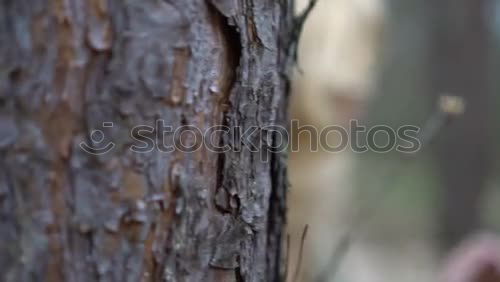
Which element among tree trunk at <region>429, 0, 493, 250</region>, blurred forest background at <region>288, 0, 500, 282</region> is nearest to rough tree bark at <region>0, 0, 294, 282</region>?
blurred forest background at <region>288, 0, 500, 282</region>

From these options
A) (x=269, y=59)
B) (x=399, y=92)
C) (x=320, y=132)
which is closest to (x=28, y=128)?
(x=269, y=59)

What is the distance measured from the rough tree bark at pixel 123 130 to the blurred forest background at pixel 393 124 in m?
0.40

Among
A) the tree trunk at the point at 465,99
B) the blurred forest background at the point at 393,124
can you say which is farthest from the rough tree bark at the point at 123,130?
the tree trunk at the point at 465,99

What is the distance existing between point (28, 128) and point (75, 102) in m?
0.06

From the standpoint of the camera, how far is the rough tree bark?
625 mm

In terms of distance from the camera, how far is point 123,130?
0.67m

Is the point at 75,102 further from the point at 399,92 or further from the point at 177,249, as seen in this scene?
the point at 399,92

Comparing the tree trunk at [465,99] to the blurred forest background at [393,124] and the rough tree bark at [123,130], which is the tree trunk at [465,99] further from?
the rough tree bark at [123,130]

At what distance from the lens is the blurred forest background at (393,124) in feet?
9.06

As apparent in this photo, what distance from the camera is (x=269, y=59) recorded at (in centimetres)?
81

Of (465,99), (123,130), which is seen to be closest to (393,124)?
(465,99)

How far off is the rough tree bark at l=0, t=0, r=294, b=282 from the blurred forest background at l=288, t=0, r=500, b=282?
1.31 feet

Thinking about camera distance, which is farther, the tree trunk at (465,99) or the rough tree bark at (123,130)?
the tree trunk at (465,99)

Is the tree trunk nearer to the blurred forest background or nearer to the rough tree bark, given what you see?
the blurred forest background
